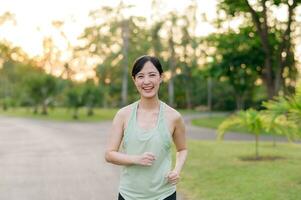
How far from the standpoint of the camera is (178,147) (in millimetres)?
3143

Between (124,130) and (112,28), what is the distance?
45872mm

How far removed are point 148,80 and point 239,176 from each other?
7418 millimetres

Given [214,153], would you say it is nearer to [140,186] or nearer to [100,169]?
[100,169]

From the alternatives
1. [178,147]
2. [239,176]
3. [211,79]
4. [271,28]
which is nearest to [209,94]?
[211,79]

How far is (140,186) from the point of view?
114 inches

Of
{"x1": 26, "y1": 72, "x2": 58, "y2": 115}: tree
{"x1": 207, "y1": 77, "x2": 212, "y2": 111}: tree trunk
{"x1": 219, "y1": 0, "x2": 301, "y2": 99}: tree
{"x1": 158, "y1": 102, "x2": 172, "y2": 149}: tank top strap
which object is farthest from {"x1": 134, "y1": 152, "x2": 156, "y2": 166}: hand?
Answer: {"x1": 207, "y1": 77, "x2": 212, "y2": 111}: tree trunk

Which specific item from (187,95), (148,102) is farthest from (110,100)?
(148,102)

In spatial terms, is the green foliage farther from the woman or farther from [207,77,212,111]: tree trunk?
[207,77,212,111]: tree trunk

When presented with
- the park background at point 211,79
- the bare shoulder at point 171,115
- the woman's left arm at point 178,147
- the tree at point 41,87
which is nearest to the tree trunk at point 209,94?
the park background at point 211,79

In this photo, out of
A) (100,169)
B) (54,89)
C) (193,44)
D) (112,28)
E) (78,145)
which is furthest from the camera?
(193,44)

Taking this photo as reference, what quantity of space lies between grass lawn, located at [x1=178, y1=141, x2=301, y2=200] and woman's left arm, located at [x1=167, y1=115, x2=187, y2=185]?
5.08m

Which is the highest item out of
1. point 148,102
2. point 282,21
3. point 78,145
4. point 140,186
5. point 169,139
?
point 282,21

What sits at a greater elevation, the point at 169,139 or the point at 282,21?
the point at 282,21

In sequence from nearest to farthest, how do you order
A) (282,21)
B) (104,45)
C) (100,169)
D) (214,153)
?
(100,169)
(214,153)
(282,21)
(104,45)
